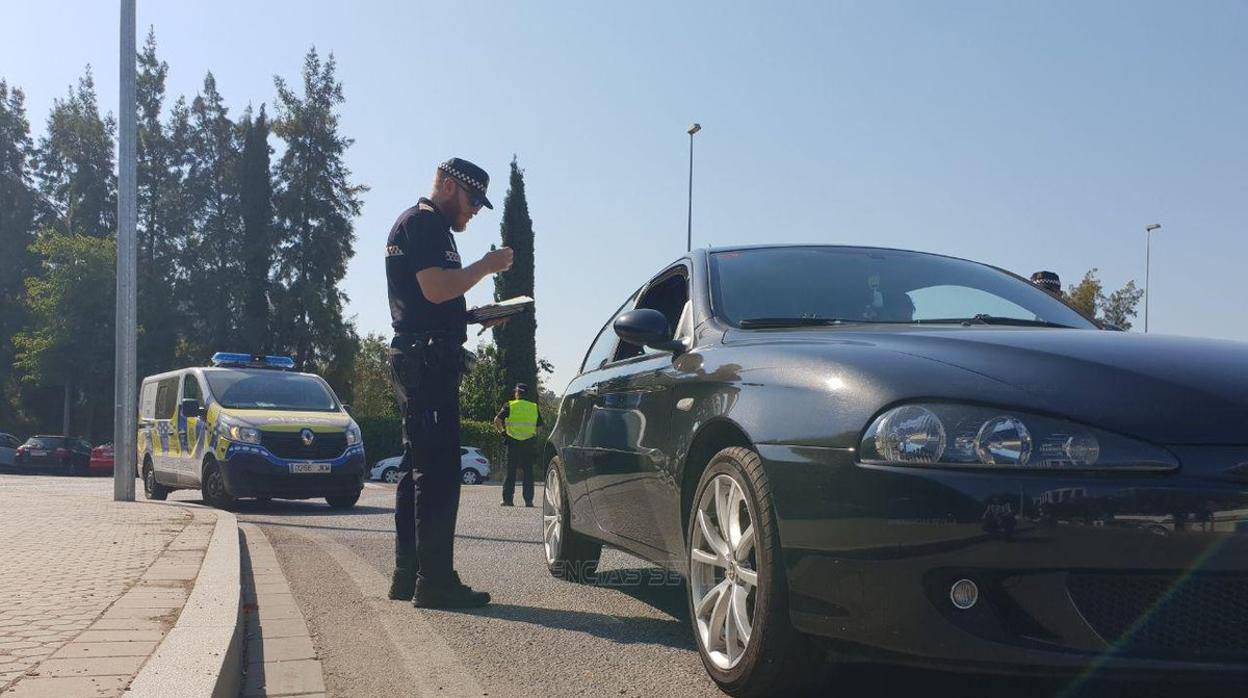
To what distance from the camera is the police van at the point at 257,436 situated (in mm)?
11852

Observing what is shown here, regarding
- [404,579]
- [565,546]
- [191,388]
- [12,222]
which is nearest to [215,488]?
[191,388]

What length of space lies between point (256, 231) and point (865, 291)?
50.0 m

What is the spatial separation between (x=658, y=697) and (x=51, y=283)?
53.8 metres

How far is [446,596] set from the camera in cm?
498

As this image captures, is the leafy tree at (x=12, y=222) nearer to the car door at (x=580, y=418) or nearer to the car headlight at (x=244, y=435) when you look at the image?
the car headlight at (x=244, y=435)

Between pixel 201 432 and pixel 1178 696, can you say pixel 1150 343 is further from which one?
pixel 201 432

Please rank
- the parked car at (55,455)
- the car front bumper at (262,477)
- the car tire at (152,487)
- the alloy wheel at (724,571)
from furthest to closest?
the parked car at (55,455)
the car tire at (152,487)
the car front bumper at (262,477)
the alloy wheel at (724,571)

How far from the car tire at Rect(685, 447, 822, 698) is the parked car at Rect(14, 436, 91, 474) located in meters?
42.3

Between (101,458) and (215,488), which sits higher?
(215,488)

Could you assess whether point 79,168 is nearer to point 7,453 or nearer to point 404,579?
point 7,453

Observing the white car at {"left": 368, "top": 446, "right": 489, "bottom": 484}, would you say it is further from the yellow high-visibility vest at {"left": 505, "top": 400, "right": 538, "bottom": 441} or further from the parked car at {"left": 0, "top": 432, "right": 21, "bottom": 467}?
the yellow high-visibility vest at {"left": 505, "top": 400, "right": 538, "bottom": 441}

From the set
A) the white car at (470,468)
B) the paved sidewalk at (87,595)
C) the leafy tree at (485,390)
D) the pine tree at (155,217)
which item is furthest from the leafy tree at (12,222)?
the paved sidewalk at (87,595)

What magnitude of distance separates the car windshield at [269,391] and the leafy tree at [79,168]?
47.4 meters

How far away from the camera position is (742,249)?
4.74 metres
